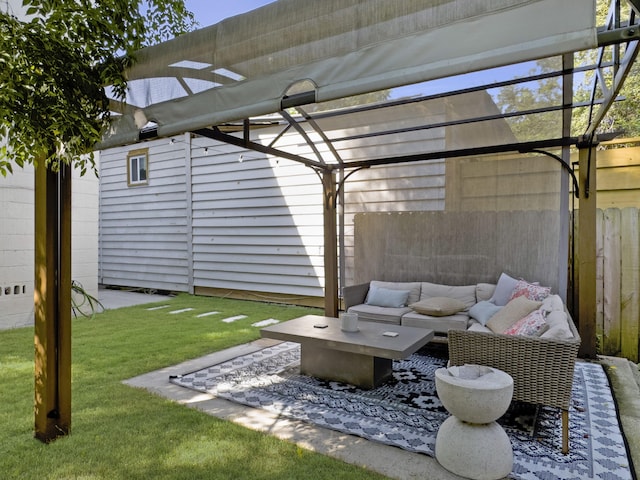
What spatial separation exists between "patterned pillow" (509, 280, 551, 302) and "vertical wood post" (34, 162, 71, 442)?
4.19m

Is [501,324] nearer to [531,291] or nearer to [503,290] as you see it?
[531,291]

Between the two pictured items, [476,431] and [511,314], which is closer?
[476,431]

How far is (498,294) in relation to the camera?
4766 millimetres

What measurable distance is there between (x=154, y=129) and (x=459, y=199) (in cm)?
404

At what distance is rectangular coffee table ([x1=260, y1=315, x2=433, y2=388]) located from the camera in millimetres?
3430

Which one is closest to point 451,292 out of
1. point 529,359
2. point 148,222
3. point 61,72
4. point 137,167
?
point 529,359

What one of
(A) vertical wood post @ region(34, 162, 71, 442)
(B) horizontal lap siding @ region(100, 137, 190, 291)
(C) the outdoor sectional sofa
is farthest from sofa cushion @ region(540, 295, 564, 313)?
(B) horizontal lap siding @ region(100, 137, 190, 291)

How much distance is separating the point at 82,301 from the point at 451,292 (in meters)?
5.90

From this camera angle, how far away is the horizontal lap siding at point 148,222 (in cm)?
938

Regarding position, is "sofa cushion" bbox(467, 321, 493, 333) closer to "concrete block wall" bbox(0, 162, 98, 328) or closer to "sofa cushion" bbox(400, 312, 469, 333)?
"sofa cushion" bbox(400, 312, 469, 333)

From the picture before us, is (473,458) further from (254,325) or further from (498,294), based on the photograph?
(254,325)

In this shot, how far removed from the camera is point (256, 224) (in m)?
8.20

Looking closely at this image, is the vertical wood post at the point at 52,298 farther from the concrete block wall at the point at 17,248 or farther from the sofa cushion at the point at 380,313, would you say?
the concrete block wall at the point at 17,248

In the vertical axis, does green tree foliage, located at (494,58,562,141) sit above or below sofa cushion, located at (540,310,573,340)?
above
